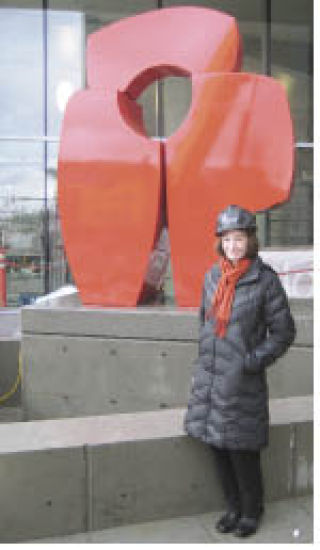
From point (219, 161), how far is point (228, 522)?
139 inches

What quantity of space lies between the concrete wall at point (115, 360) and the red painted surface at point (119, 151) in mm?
542

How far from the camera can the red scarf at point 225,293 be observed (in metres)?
3.16

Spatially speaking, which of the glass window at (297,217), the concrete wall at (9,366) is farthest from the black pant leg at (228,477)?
the glass window at (297,217)

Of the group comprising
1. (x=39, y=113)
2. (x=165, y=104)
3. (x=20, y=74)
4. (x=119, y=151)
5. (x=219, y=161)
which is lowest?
(x=219, y=161)

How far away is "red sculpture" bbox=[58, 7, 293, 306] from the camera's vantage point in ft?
19.4

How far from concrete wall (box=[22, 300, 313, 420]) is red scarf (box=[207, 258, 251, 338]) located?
2.28 meters

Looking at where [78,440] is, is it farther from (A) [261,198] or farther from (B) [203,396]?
(A) [261,198]

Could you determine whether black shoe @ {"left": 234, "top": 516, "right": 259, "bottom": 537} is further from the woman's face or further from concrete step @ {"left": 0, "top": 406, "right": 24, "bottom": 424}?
concrete step @ {"left": 0, "top": 406, "right": 24, "bottom": 424}

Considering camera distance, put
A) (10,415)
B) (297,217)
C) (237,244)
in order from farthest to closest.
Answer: (297,217), (10,415), (237,244)

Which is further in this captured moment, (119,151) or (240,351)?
(119,151)

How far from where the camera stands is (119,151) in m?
6.27

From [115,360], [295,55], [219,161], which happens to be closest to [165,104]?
[295,55]

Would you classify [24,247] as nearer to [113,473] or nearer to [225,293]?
[113,473]

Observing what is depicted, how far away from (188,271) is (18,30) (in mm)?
9351
